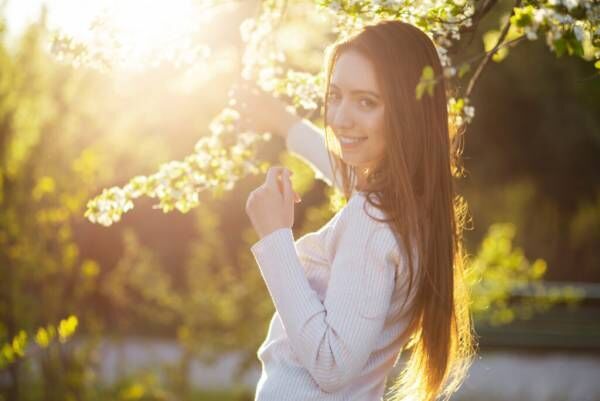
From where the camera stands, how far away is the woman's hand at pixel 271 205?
2.03 metres

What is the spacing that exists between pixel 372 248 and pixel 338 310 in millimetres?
146

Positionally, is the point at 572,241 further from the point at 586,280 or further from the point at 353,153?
the point at 353,153

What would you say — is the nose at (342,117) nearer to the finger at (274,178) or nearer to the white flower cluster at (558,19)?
the finger at (274,178)

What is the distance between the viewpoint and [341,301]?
1.91m

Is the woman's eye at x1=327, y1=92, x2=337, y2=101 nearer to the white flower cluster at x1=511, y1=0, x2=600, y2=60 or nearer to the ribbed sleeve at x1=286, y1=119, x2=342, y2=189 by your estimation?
the white flower cluster at x1=511, y1=0, x2=600, y2=60

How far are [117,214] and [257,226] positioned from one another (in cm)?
69

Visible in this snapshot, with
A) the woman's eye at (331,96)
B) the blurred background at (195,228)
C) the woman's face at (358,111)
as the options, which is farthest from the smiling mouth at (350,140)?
the blurred background at (195,228)

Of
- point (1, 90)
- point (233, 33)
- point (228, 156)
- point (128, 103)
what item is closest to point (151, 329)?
point (128, 103)

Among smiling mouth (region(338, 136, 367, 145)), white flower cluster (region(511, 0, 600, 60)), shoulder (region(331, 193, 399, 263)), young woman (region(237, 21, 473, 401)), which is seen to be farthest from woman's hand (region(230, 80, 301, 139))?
white flower cluster (region(511, 0, 600, 60))

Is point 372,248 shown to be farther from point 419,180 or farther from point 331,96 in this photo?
point 331,96

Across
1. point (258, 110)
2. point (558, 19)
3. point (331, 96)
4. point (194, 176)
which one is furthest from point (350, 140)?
point (258, 110)

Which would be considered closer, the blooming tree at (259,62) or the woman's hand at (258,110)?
the blooming tree at (259,62)

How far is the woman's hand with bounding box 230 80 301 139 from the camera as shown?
294 cm

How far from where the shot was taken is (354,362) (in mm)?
1920
